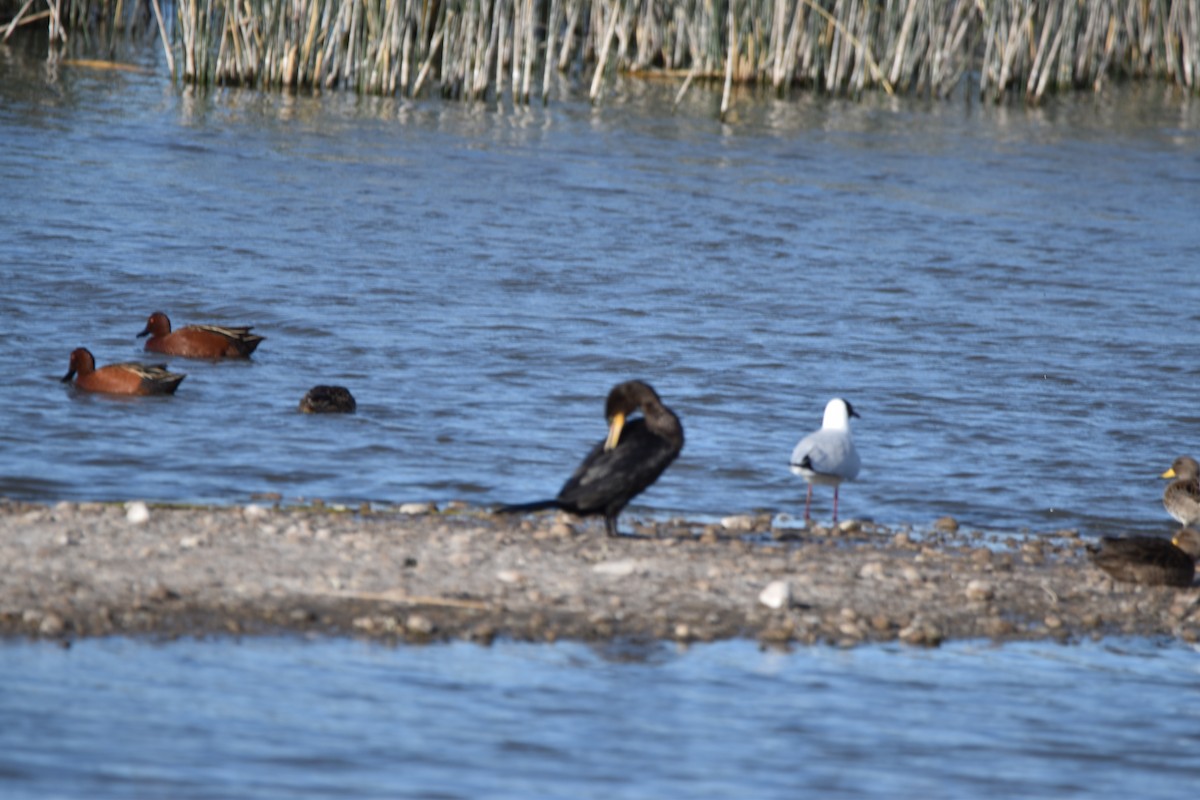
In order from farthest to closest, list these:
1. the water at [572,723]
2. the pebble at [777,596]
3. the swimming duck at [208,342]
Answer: the swimming duck at [208,342], the pebble at [777,596], the water at [572,723]

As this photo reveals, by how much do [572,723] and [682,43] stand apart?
20409 mm

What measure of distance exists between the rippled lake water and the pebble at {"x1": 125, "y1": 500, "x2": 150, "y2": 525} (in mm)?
816

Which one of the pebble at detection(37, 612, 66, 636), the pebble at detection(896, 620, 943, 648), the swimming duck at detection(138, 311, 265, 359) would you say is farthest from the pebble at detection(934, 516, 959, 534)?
the swimming duck at detection(138, 311, 265, 359)

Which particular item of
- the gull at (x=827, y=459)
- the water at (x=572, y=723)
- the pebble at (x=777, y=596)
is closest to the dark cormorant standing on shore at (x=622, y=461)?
the gull at (x=827, y=459)

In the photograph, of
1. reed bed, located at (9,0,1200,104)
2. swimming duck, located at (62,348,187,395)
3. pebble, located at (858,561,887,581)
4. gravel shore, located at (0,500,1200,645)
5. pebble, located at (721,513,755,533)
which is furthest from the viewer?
reed bed, located at (9,0,1200,104)

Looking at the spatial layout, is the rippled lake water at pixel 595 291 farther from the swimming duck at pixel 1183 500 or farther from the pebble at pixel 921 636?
the pebble at pixel 921 636

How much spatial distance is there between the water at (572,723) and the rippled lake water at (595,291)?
2438 millimetres

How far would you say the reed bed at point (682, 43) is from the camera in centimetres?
2069

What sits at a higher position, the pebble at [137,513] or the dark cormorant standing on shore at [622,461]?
the dark cormorant standing on shore at [622,461]

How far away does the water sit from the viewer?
4.71 m

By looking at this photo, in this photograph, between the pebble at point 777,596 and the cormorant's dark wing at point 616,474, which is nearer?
the pebble at point 777,596

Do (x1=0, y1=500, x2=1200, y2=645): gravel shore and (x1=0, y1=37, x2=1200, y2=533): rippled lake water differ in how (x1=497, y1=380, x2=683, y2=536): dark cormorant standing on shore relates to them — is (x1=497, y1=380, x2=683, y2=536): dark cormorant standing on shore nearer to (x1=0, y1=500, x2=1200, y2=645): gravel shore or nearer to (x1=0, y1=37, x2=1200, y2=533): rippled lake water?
(x1=0, y1=500, x2=1200, y2=645): gravel shore

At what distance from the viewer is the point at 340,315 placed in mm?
12234

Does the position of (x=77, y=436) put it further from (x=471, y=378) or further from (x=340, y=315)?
(x=340, y=315)
